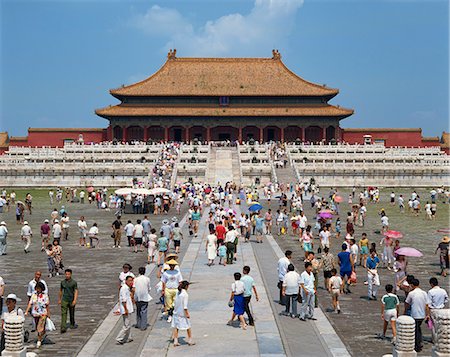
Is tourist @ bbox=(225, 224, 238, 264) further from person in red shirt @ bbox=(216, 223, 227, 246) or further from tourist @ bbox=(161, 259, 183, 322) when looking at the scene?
tourist @ bbox=(161, 259, 183, 322)

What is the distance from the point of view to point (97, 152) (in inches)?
2525

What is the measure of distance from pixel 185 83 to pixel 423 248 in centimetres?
6283

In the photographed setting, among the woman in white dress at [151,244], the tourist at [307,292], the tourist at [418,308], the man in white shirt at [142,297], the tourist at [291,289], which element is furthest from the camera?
the woman in white dress at [151,244]

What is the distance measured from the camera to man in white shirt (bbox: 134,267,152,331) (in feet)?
44.0

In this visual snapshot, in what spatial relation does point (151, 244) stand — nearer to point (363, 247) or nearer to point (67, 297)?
point (363, 247)

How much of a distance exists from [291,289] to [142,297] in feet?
10.7

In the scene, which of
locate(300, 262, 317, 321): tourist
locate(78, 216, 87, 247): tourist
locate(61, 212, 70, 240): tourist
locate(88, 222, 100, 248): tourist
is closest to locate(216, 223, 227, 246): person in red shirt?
locate(88, 222, 100, 248): tourist

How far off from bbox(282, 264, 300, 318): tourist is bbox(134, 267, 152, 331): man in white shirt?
304cm

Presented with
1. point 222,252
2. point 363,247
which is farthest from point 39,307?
point 363,247

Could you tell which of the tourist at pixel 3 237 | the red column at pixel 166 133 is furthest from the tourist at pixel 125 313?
the red column at pixel 166 133

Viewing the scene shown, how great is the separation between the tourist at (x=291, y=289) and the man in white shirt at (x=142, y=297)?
304 centimetres

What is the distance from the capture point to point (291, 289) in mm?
14430

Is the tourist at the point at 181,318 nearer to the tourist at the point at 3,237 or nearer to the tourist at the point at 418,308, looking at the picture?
the tourist at the point at 418,308

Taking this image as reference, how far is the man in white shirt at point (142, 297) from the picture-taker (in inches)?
527
